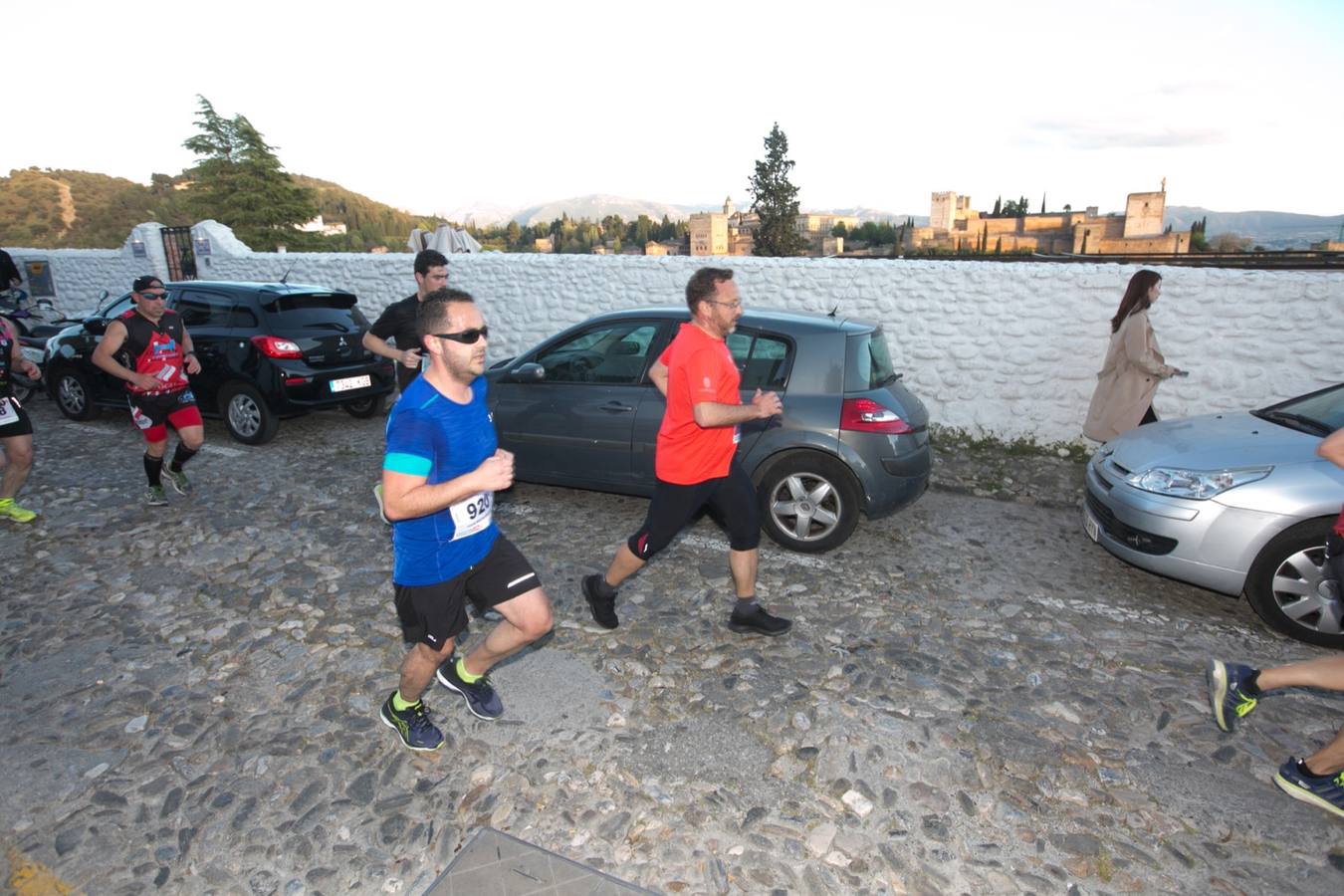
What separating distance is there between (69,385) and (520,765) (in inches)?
350

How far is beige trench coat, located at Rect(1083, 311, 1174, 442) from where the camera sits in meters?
5.98

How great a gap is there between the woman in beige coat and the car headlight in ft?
6.40

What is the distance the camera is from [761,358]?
5145 mm

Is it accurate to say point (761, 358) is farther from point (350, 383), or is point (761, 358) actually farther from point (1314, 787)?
point (350, 383)

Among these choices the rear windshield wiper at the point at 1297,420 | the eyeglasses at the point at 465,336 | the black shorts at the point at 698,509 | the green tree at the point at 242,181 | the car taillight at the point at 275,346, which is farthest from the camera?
the green tree at the point at 242,181

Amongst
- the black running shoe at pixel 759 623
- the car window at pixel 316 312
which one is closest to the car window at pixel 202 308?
the car window at pixel 316 312

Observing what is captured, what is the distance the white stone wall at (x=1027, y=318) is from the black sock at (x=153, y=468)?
5.47 metres

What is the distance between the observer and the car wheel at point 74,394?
8.62m

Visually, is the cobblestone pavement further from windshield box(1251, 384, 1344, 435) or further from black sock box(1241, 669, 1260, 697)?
windshield box(1251, 384, 1344, 435)

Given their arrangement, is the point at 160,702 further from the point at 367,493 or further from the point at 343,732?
the point at 367,493

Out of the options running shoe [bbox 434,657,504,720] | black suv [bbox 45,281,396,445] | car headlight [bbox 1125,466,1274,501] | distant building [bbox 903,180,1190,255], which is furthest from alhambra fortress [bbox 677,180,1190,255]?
running shoe [bbox 434,657,504,720]

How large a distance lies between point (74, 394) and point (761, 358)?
8491mm

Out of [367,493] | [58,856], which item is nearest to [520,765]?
[58,856]

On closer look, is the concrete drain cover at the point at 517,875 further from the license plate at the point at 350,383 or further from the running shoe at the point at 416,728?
the license plate at the point at 350,383
